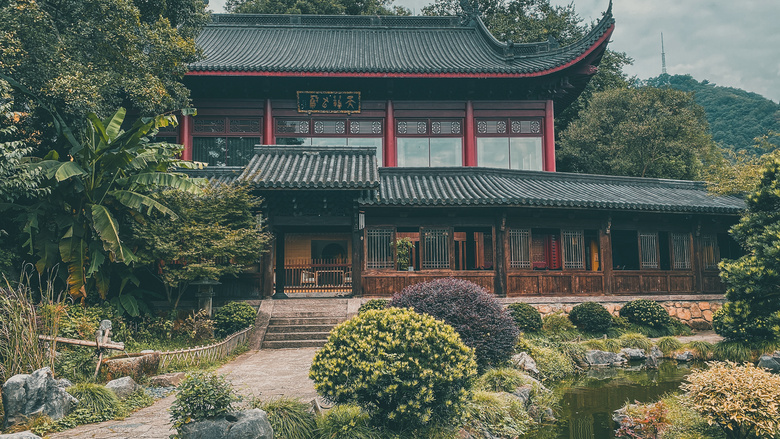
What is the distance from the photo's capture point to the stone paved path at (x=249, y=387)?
573cm

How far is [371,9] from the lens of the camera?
28.1 metres

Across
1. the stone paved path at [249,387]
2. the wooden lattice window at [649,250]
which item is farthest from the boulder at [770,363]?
the stone paved path at [249,387]

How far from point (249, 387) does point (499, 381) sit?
12.0 feet

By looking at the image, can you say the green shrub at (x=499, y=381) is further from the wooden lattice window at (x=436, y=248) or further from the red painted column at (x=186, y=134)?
the red painted column at (x=186, y=134)

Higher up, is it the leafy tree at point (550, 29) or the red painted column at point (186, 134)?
the leafy tree at point (550, 29)

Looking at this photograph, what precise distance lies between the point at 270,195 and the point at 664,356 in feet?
31.9

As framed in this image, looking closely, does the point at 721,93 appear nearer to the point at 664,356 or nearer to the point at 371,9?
the point at 371,9

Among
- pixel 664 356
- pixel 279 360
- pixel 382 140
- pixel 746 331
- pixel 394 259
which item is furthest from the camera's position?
pixel 382 140

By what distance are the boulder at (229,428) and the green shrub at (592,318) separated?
9624mm

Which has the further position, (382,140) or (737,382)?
(382,140)

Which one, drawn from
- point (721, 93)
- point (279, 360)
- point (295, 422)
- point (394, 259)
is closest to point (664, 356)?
Answer: point (394, 259)

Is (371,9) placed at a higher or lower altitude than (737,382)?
higher

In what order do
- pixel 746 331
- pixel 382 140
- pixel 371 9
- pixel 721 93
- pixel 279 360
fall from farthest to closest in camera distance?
pixel 721 93 → pixel 371 9 → pixel 382 140 → pixel 746 331 → pixel 279 360

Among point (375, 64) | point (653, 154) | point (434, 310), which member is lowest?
point (434, 310)
